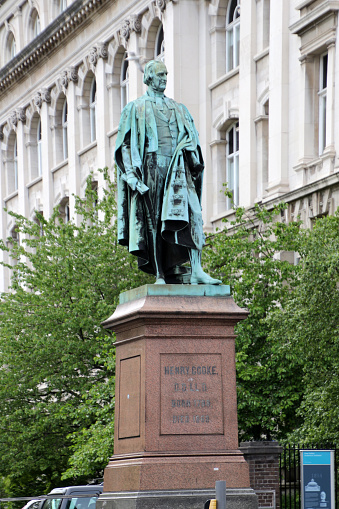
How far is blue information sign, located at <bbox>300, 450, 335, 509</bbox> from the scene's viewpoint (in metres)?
21.4

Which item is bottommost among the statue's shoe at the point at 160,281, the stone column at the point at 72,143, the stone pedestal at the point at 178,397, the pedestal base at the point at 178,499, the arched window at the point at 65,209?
the pedestal base at the point at 178,499

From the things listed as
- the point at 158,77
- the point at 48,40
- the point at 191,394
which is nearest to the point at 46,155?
the point at 48,40

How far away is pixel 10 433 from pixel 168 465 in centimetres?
2172

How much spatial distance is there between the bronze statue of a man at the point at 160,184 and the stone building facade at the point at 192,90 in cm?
1962

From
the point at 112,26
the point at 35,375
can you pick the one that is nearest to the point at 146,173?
the point at 35,375

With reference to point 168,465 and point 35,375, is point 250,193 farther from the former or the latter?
point 168,465

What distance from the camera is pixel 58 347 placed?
33.5m

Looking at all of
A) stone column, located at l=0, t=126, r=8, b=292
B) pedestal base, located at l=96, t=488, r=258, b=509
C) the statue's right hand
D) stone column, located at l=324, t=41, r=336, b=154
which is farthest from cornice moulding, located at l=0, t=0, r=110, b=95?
pedestal base, located at l=96, t=488, r=258, b=509

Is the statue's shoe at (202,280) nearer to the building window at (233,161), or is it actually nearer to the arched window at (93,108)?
the building window at (233,161)

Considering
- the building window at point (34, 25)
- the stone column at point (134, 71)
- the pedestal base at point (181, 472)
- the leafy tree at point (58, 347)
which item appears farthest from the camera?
the building window at point (34, 25)

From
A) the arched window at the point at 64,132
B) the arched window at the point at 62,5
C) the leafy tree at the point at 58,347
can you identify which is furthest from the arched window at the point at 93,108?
the leafy tree at the point at 58,347

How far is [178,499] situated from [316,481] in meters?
8.42

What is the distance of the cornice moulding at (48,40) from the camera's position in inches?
2183

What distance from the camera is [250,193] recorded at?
133 ft
